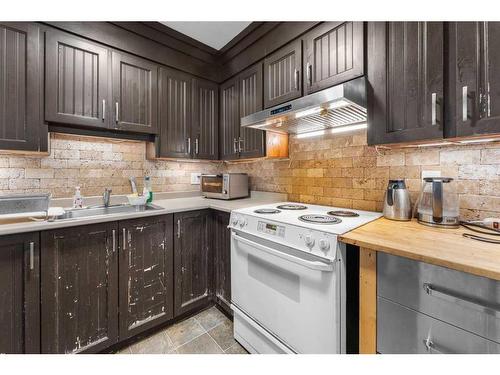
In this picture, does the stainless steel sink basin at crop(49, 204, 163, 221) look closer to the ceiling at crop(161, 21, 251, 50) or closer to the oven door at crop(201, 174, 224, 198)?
the oven door at crop(201, 174, 224, 198)

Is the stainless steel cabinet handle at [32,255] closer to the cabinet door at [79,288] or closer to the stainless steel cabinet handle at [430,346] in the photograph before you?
the cabinet door at [79,288]

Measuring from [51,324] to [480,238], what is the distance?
227cm

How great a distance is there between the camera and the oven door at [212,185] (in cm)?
223

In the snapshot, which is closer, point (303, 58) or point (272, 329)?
point (272, 329)

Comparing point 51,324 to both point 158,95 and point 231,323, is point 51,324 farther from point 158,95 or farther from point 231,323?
point 158,95

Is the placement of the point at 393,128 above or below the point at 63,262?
above

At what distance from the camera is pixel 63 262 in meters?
1.28

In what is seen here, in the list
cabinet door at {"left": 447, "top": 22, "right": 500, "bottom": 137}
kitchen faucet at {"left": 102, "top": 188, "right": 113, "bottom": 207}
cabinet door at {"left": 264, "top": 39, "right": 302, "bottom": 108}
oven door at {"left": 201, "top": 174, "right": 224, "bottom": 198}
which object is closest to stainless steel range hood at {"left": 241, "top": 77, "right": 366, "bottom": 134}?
cabinet door at {"left": 264, "top": 39, "right": 302, "bottom": 108}

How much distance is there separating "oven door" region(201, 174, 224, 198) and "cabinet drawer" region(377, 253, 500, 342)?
1.60m

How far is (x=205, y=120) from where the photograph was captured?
2.37 metres

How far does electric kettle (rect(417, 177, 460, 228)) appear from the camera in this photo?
1135 millimetres
